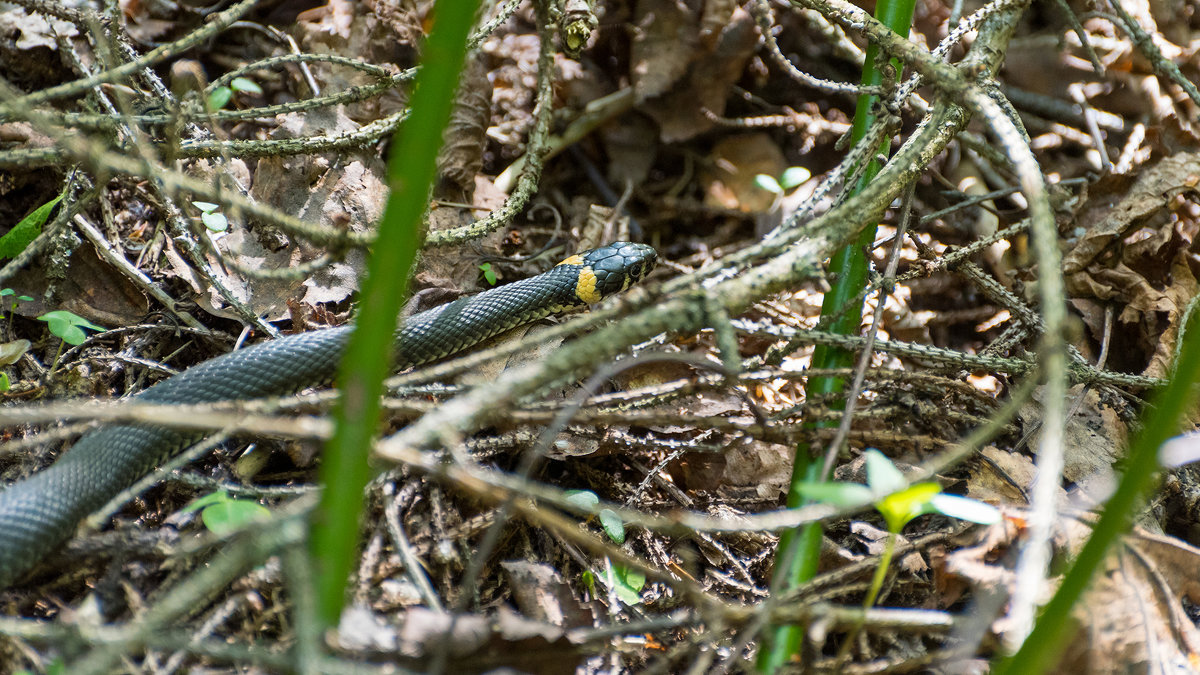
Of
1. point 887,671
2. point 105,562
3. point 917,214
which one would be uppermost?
point 917,214

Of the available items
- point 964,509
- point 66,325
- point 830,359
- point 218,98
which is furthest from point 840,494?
point 218,98

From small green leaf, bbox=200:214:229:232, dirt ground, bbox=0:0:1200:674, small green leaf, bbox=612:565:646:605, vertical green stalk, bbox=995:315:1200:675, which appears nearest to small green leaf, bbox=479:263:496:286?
dirt ground, bbox=0:0:1200:674

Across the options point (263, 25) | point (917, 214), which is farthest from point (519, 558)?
point (263, 25)

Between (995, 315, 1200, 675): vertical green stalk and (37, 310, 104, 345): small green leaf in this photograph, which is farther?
(37, 310, 104, 345): small green leaf

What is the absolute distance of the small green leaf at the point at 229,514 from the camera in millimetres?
1753

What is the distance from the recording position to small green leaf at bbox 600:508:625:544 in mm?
2242

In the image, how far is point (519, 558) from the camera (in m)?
2.31

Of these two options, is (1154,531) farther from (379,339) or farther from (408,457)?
(379,339)

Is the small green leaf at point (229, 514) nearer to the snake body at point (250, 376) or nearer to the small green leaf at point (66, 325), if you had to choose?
the snake body at point (250, 376)

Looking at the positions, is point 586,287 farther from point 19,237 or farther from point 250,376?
point 19,237

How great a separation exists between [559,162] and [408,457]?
10.2 feet

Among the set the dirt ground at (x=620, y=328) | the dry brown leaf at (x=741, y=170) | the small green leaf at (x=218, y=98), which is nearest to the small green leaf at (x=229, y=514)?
the dirt ground at (x=620, y=328)

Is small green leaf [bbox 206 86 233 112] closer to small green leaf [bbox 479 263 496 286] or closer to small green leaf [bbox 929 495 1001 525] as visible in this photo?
small green leaf [bbox 479 263 496 286]

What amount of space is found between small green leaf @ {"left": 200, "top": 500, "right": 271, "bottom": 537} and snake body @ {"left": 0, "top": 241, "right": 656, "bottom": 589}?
70 cm
